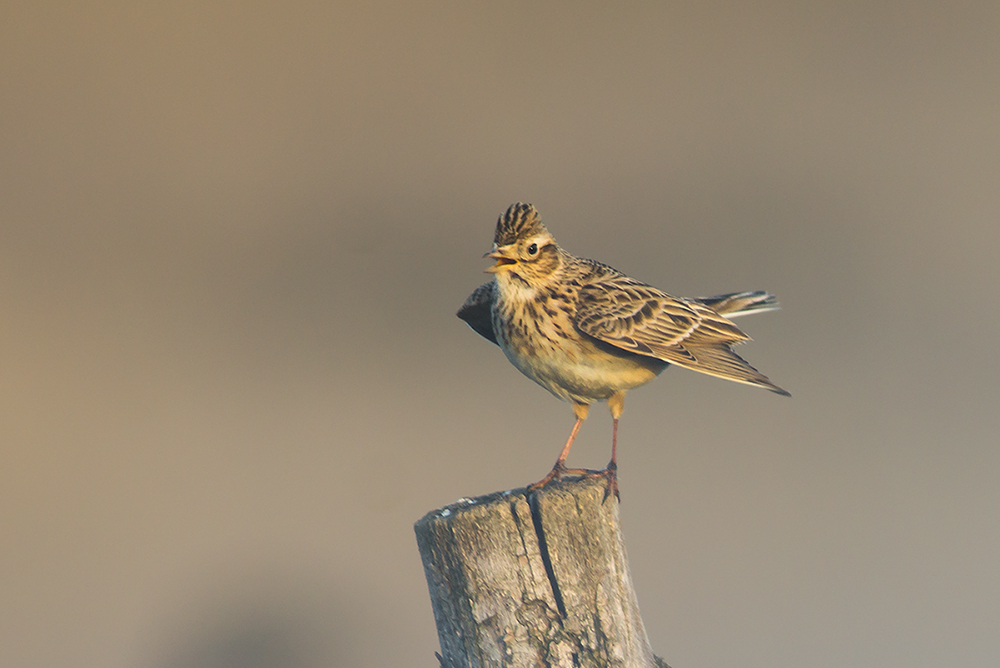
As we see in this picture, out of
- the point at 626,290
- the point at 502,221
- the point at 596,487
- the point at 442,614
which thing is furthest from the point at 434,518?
the point at 626,290

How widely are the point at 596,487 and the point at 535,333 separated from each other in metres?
0.42

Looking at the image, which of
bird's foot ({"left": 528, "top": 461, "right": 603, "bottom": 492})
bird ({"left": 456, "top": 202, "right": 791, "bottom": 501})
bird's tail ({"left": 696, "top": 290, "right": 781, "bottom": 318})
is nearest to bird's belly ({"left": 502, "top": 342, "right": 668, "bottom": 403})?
bird ({"left": 456, "top": 202, "right": 791, "bottom": 501})

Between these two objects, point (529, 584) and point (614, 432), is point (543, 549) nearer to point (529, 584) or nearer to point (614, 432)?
point (529, 584)

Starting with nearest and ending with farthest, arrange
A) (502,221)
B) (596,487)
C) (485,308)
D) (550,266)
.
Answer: (596,487), (502,221), (550,266), (485,308)

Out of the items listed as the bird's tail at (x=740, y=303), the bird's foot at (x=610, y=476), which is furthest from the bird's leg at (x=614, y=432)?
the bird's tail at (x=740, y=303)

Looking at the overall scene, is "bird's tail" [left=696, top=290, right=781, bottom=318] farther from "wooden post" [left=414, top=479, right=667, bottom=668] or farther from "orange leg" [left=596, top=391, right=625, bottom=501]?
"wooden post" [left=414, top=479, right=667, bottom=668]

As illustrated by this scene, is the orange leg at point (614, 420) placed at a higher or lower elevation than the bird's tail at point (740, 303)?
lower

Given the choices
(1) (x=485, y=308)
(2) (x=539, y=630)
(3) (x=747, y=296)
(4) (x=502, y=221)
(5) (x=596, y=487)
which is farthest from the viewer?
(3) (x=747, y=296)

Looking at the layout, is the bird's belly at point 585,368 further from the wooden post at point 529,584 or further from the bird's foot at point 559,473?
the wooden post at point 529,584

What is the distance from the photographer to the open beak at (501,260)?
1.83m

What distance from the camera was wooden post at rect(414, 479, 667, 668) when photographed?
1.50 m

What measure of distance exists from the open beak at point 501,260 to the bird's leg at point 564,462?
399 millimetres

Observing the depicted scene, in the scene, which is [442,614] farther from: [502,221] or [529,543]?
[502,221]

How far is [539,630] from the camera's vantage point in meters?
1.51
